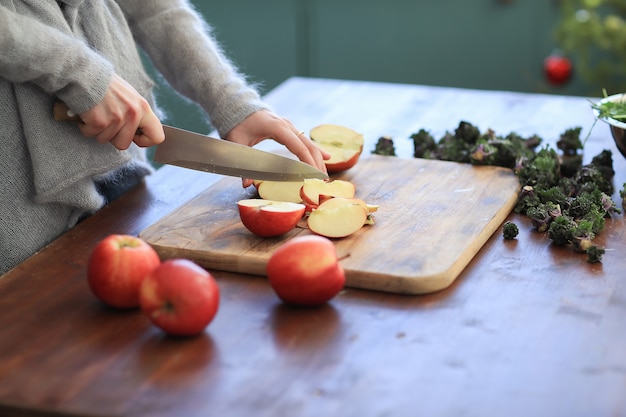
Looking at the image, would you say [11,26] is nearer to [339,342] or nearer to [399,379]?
[339,342]

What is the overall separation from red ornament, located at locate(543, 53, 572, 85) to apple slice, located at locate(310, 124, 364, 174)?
102 inches

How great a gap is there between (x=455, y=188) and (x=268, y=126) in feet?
1.32

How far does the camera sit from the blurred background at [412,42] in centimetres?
450

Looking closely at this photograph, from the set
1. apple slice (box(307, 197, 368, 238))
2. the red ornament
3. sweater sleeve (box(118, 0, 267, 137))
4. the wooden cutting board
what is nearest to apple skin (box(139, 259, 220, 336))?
the wooden cutting board

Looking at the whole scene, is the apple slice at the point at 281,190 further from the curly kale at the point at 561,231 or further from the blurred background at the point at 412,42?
the blurred background at the point at 412,42

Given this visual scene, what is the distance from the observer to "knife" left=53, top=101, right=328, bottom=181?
1.62 meters

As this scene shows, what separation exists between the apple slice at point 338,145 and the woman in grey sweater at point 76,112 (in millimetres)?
81

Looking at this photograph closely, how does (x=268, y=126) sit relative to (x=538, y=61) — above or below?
above

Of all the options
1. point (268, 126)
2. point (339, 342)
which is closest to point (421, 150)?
point (268, 126)

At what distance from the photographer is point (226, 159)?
5.36 ft

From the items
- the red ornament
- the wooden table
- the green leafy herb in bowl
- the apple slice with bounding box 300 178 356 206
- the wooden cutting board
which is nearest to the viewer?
the wooden table

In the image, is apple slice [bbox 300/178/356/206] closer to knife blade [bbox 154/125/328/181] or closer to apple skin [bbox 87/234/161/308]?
knife blade [bbox 154/125/328/181]

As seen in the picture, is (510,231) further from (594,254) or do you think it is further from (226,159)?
(226,159)

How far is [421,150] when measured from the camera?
77.6 inches
